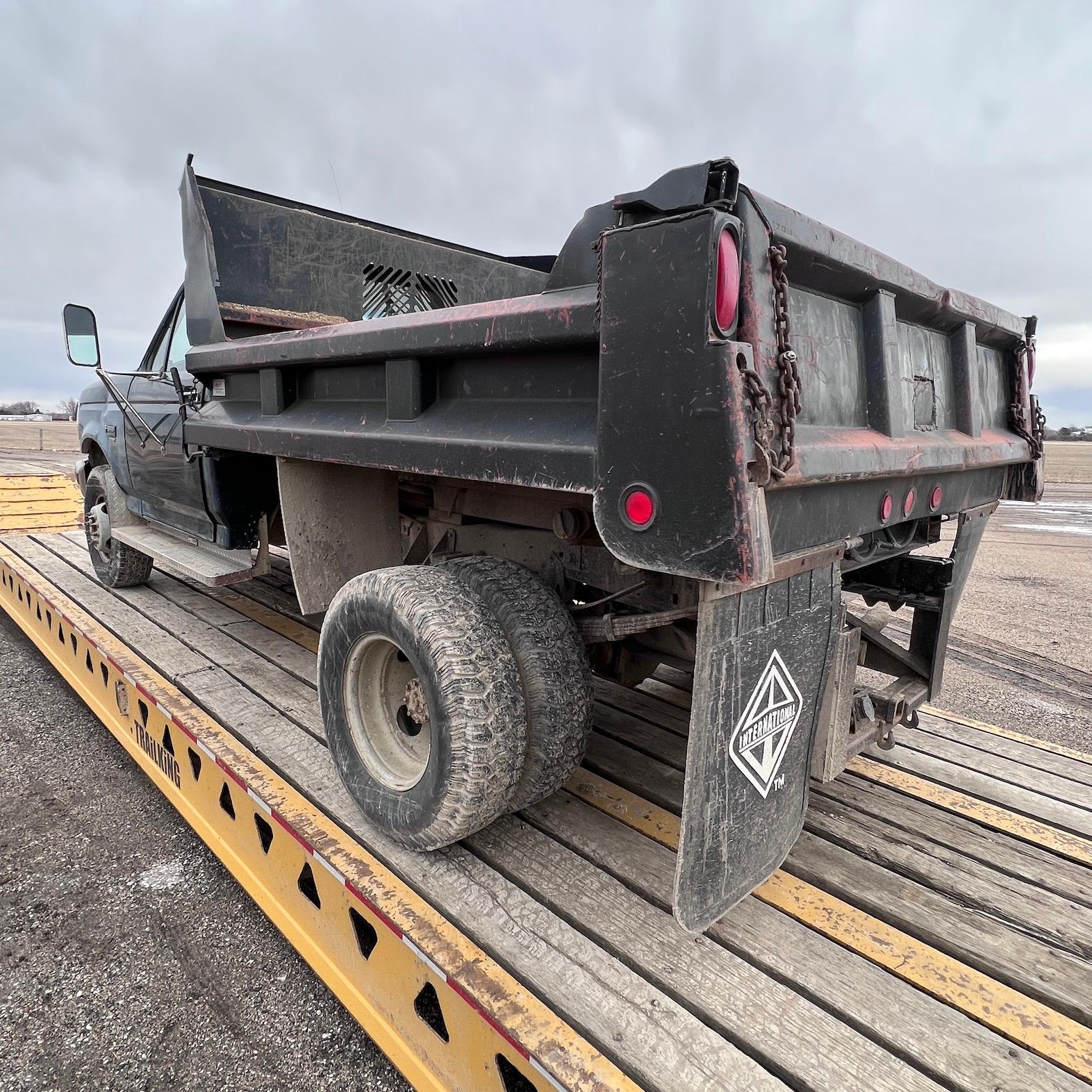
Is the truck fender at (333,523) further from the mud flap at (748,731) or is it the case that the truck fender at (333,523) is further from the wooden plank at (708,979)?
the mud flap at (748,731)

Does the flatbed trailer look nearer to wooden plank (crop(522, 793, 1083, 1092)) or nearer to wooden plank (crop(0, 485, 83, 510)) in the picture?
wooden plank (crop(522, 793, 1083, 1092))

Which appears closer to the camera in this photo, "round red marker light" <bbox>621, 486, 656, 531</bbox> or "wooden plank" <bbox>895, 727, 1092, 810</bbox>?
"round red marker light" <bbox>621, 486, 656, 531</bbox>

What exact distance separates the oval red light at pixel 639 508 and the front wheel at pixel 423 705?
0.65 meters

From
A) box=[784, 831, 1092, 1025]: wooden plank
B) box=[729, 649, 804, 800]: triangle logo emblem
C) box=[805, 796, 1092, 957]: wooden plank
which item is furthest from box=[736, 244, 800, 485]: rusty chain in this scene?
box=[805, 796, 1092, 957]: wooden plank

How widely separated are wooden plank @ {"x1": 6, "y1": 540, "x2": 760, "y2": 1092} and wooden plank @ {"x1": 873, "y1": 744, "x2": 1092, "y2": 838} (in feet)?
4.81

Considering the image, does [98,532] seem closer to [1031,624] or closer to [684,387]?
[684,387]

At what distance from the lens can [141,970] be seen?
2240 millimetres

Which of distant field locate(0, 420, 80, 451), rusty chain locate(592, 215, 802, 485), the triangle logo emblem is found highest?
distant field locate(0, 420, 80, 451)

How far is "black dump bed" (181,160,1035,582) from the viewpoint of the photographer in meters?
1.39

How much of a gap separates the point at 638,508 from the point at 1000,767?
85.2 inches

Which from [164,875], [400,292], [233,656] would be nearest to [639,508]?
[164,875]

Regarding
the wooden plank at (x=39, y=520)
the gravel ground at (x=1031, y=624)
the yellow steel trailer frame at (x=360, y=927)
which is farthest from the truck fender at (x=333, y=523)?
the wooden plank at (x=39, y=520)

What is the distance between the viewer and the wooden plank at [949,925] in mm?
1687

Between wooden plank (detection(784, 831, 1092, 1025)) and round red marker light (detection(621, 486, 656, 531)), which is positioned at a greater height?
round red marker light (detection(621, 486, 656, 531))
